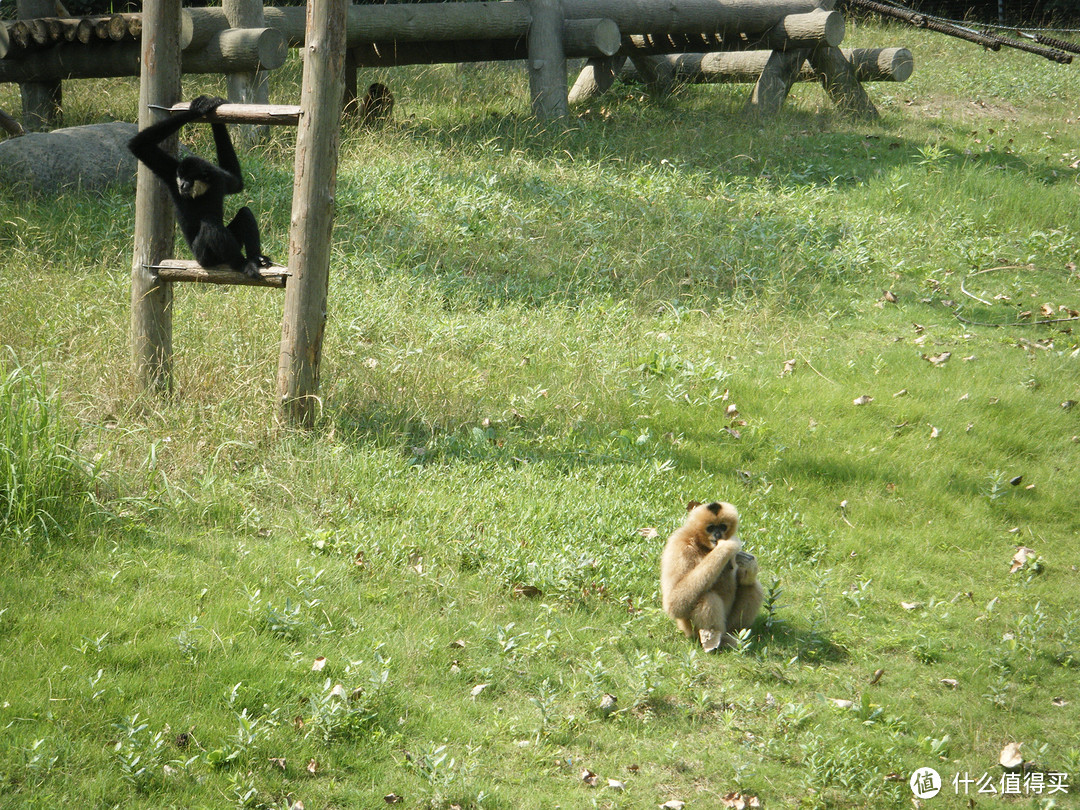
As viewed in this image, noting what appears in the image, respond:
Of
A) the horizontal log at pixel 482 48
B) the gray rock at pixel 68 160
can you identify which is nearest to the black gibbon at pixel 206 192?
the gray rock at pixel 68 160

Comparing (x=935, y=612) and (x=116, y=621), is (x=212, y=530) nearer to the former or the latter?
(x=116, y=621)

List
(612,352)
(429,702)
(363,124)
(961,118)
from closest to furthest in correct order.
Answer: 1. (429,702)
2. (612,352)
3. (363,124)
4. (961,118)

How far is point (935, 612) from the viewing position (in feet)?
17.4

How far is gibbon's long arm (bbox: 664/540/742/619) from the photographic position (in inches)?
183

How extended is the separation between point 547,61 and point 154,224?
8.45 metres

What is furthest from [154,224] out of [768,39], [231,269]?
[768,39]

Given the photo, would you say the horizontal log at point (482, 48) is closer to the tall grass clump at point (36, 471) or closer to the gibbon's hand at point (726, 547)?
the tall grass clump at point (36, 471)

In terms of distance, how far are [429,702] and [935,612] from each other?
3130 mm

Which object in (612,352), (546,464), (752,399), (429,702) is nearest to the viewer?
(429,702)

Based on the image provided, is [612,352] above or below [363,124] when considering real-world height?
below

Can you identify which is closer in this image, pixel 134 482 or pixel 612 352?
pixel 134 482

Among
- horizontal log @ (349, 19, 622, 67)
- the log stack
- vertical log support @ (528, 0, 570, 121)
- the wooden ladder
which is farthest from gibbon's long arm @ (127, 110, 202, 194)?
vertical log support @ (528, 0, 570, 121)

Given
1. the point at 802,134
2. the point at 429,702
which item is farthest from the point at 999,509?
the point at 802,134

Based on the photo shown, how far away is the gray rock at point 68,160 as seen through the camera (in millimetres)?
10062
